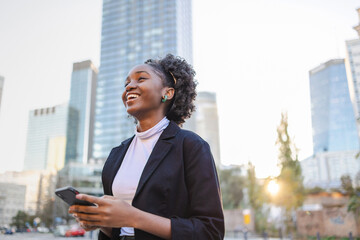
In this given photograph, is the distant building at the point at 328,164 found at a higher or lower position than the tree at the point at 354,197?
higher

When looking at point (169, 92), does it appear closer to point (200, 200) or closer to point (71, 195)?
point (200, 200)

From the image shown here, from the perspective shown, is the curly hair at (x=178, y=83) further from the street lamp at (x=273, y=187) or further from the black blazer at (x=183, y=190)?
the street lamp at (x=273, y=187)

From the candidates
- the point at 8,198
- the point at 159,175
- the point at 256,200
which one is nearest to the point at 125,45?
the point at 256,200

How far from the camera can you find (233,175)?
3603cm

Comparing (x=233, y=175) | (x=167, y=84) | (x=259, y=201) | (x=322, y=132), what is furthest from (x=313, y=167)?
(x=167, y=84)

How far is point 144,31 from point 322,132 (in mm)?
59505

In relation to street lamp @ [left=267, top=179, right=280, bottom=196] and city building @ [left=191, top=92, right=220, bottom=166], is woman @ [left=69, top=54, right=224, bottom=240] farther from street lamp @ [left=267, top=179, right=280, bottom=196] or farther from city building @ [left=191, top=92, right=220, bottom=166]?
city building @ [left=191, top=92, right=220, bottom=166]

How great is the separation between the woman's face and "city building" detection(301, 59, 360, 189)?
75783 mm

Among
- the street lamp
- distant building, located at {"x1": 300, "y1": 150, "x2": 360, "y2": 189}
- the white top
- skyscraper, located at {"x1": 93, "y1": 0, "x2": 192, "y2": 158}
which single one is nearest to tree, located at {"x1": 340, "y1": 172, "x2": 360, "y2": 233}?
the street lamp

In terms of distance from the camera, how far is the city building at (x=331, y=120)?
236 ft

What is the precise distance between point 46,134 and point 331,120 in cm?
10615

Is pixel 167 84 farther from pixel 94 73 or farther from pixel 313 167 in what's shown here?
pixel 94 73

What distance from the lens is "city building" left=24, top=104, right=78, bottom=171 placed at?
11512cm

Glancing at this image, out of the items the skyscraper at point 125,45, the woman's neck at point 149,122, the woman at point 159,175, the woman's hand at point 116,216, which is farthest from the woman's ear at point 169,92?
the skyscraper at point 125,45
